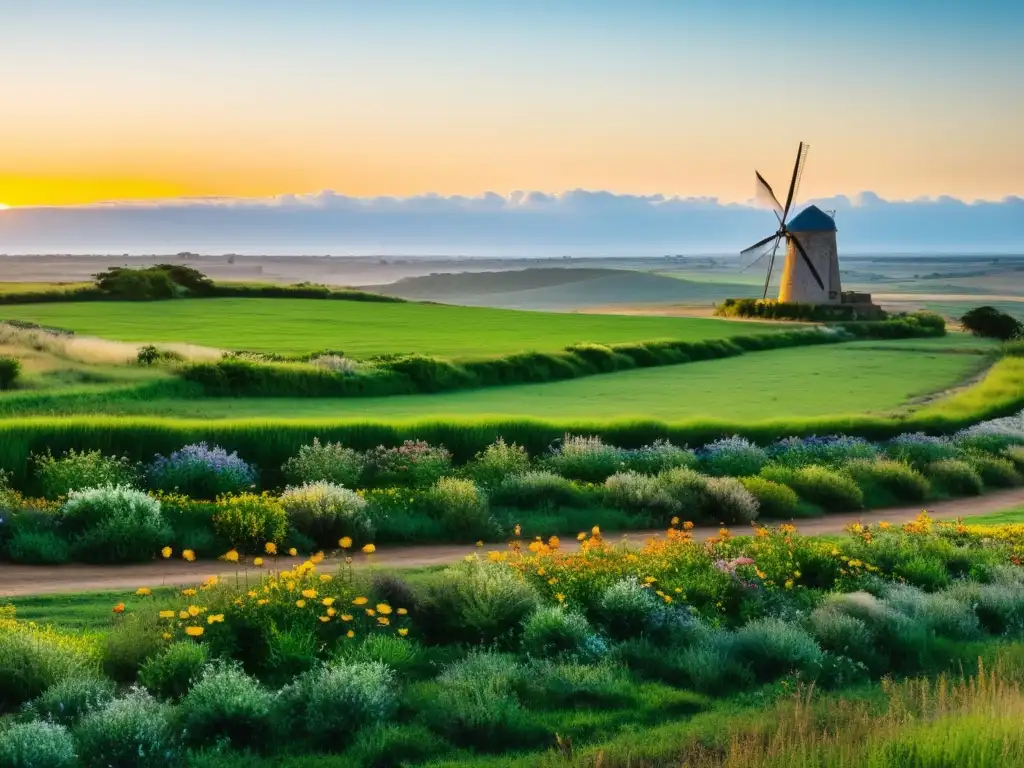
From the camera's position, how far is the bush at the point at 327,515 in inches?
614

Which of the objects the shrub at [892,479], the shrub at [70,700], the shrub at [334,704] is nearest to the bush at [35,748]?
the shrub at [70,700]

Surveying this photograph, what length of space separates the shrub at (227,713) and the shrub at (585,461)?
11796 mm

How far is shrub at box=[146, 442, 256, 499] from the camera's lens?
17.5 metres

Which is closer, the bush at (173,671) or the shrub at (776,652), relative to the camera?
the bush at (173,671)

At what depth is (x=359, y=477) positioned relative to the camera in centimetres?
1894

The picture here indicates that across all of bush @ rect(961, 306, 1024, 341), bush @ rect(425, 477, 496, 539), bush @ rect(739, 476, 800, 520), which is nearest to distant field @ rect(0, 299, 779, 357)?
bush @ rect(961, 306, 1024, 341)

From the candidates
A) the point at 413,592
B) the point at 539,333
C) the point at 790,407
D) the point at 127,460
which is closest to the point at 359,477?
the point at 127,460

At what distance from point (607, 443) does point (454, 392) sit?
312 inches

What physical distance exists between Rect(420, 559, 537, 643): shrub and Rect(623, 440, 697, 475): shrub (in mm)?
9044

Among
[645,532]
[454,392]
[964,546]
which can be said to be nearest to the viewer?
[964,546]

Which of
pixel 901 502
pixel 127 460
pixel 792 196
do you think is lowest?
pixel 901 502

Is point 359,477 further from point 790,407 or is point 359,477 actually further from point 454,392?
point 790,407

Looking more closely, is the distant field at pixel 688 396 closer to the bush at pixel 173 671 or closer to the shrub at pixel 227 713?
the bush at pixel 173 671

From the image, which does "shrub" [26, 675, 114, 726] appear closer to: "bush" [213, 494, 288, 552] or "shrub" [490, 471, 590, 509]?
"bush" [213, 494, 288, 552]
